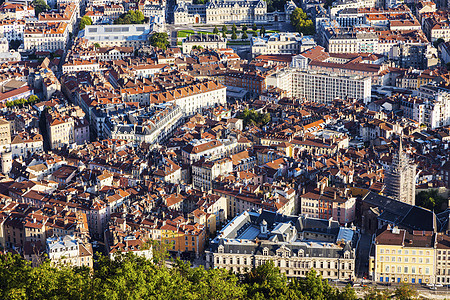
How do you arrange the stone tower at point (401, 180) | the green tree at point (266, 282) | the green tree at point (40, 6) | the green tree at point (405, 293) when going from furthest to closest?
1. the green tree at point (40, 6)
2. the stone tower at point (401, 180)
3. the green tree at point (405, 293)
4. the green tree at point (266, 282)

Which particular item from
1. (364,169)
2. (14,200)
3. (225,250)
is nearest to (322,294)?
(225,250)

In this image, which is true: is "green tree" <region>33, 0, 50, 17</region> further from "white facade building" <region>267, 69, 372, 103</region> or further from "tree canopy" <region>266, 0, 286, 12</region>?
"white facade building" <region>267, 69, 372, 103</region>

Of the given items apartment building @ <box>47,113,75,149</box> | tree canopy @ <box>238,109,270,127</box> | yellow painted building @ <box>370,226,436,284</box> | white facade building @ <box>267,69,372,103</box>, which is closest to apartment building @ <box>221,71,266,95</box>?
white facade building @ <box>267,69,372,103</box>

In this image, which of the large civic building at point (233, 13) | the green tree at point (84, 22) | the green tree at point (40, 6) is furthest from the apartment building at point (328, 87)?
the green tree at point (40, 6)

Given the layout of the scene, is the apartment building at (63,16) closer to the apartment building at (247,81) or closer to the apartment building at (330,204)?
the apartment building at (247,81)

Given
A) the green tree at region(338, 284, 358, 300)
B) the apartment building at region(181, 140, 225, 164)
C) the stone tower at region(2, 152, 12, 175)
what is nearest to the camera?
the green tree at region(338, 284, 358, 300)

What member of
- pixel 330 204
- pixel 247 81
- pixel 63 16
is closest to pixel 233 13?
pixel 63 16
